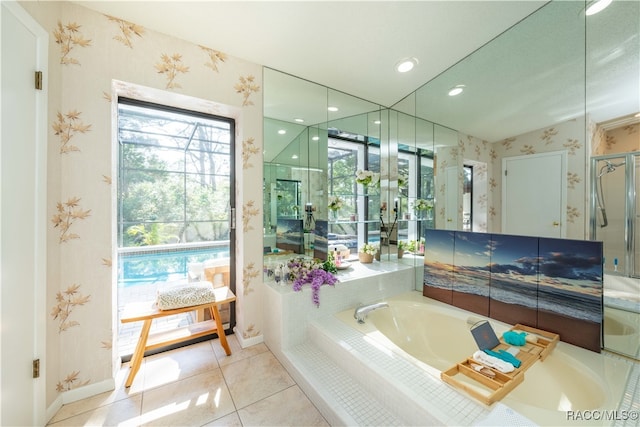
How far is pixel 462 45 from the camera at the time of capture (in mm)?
1823

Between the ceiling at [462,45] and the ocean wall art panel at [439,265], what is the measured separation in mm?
927

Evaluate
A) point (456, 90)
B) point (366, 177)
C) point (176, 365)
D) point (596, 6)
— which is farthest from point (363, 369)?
point (596, 6)

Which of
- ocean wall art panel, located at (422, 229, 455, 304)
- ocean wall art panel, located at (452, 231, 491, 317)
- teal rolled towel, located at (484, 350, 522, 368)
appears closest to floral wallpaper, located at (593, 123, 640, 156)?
ocean wall art panel, located at (452, 231, 491, 317)

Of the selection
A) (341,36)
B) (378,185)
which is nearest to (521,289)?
(378,185)

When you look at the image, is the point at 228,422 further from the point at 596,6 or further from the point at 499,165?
the point at 596,6

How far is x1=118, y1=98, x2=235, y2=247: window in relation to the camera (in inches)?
81.3

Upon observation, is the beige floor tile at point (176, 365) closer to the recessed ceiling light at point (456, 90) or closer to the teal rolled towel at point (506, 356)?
the teal rolled towel at point (506, 356)

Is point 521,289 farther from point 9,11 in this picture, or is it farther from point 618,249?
point 9,11

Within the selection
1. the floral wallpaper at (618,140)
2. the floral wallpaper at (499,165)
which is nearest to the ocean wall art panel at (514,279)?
the floral wallpaper at (499,165)

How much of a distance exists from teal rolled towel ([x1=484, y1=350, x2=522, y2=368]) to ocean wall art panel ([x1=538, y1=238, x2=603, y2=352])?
1.68 ft

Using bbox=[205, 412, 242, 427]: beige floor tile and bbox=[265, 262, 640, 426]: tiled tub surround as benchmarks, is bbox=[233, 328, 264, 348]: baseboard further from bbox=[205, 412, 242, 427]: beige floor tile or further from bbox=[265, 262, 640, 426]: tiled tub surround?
bbox=[205, 412, 242, 427]: beige floor tile

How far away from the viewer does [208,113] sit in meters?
2.18

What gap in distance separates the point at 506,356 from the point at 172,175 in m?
2.88

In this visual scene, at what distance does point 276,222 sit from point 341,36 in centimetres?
162
